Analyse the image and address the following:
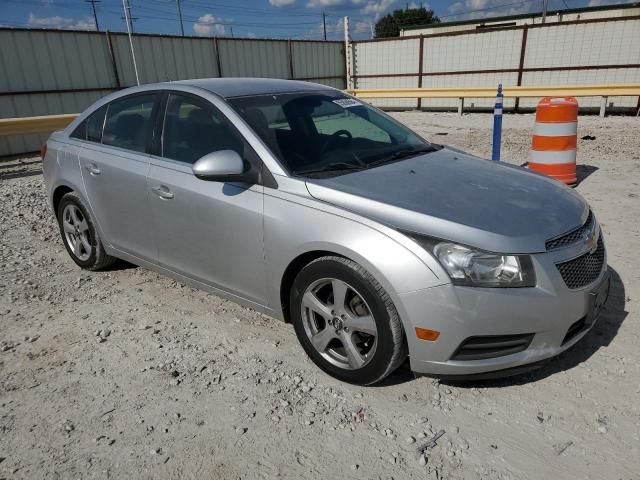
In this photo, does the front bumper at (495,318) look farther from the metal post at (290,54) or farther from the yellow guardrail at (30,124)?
the metal post at (290,54)

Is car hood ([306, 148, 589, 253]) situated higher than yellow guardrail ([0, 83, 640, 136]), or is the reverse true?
car hood ([306, 148, 589, 253])

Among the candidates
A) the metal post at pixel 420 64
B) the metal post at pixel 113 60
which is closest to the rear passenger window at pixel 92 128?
the metal post at pixel 113 60

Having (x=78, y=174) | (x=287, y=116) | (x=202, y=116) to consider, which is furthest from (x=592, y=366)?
(x=78, y=174)

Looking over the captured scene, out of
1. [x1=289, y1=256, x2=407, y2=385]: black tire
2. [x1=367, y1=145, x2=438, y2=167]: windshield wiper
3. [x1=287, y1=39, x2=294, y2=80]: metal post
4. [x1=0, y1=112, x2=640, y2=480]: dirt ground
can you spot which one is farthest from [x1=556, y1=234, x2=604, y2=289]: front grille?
[x1=287, y1=39, x2=294, y2=80]: metal post

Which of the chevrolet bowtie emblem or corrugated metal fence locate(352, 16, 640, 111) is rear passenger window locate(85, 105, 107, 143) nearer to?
the chevrolet bowtie emblem

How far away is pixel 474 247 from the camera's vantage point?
2332 millimetres

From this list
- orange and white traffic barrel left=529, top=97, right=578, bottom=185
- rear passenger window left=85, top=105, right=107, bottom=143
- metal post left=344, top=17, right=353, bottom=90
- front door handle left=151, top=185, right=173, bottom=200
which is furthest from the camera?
metal post left=344, top=17, right=353, bottom=90

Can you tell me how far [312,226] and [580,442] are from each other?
1.68 meters

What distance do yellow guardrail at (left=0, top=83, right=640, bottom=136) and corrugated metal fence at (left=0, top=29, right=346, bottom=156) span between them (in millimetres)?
950

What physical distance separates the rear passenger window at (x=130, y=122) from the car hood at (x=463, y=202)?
1.64 m

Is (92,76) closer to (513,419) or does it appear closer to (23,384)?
(23,384)

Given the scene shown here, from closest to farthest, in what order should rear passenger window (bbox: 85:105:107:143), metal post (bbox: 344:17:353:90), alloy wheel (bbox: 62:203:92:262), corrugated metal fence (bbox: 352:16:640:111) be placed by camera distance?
rear passenger window (bbox: 85:105:107:143) → alloy wheel (bbox: 62:203:92:262) → corrugated metal fence (bbox: 352:16:640:111) → metal post (bbox: 344:17:353:90)

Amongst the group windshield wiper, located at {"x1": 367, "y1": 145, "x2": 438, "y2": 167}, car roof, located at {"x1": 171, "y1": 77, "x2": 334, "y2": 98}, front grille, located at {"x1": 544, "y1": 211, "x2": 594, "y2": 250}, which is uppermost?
car roof, located at {"x1": 171, "y1": 77, "x2": 334, "y2": 98}

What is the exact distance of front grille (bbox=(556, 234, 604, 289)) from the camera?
8.07 feet
